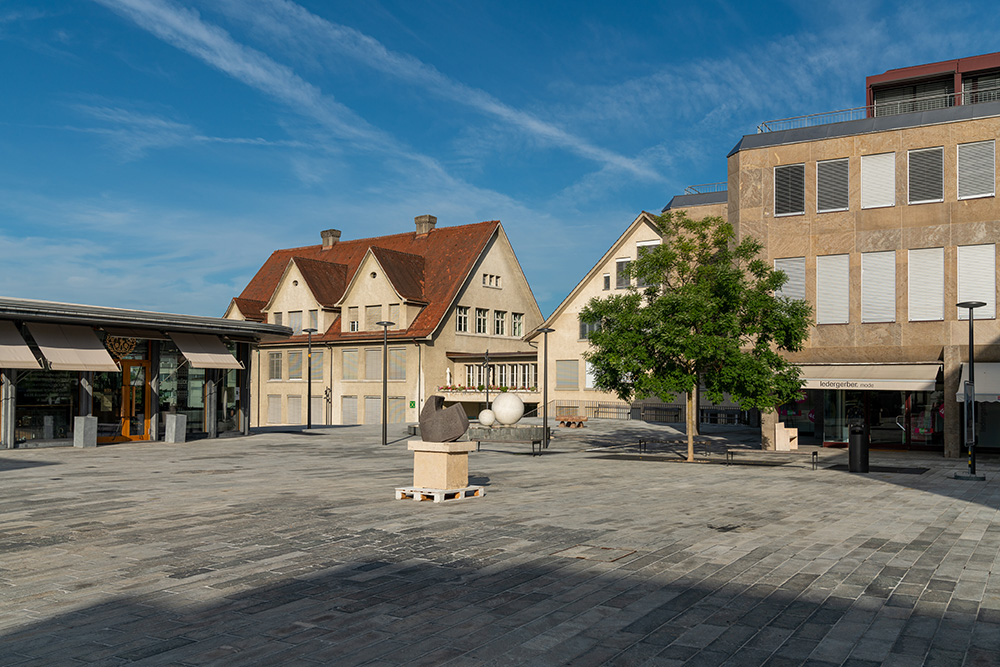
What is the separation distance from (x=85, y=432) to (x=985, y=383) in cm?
3007

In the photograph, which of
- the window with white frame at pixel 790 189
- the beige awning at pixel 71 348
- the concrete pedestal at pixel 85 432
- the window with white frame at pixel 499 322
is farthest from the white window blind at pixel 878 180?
the window with white frame at pixel 499 322

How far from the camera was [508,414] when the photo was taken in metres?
36.3

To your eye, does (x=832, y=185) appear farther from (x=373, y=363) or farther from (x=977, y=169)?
(x=373, y=363)

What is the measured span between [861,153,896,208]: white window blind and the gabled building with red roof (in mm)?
25310

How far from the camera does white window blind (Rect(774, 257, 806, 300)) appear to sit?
105ft

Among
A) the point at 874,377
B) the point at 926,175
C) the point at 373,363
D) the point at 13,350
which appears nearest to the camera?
→ the point at 13,350

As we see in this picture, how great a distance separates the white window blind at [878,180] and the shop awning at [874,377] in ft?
19.4

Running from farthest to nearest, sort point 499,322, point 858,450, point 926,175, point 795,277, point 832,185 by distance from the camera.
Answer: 1. point 499,322
2. point 795,277
3. point 832,185
4. point 926,175
5. point 858,450

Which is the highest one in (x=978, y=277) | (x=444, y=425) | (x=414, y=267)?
(x=414, y=267)

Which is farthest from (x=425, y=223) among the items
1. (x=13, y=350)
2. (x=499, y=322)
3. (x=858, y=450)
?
(x=858, y=450)

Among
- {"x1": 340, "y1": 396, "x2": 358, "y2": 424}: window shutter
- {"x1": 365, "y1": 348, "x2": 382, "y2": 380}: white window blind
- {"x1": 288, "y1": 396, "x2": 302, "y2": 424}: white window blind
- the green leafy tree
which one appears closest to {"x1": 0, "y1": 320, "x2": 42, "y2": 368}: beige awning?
the green leafy tree

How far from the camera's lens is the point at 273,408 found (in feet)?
198

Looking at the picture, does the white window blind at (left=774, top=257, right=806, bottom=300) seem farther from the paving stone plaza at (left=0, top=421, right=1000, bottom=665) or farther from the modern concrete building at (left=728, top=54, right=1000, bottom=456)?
the paving stone plaza at (left=0, top=421, right=1000, bottom=665)

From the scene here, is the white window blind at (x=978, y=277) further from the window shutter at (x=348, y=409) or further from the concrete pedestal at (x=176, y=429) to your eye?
the window shutter at (x=348, y=409)
